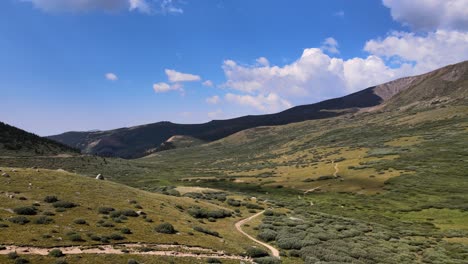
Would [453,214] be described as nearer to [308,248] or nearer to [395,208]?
[395,208]

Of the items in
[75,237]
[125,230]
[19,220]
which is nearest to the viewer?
[75,237]

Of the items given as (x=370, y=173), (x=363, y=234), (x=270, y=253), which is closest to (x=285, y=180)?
(x=370, y=173)

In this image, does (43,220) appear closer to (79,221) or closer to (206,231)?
(79,221)

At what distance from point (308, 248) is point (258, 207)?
99.1ft

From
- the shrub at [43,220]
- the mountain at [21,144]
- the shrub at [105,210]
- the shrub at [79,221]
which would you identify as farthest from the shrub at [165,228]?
the mountain at [21,144]

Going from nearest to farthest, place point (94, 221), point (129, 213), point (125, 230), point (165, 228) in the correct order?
point (125, 230)
point (94, 221)
point (165, 228)
point (129, 213)

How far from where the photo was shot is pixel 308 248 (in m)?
43.3

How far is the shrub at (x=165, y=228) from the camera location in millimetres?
41656

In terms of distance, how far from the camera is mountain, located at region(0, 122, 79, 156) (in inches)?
5472

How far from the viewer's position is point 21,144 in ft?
481

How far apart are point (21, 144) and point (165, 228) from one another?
13458 centimetres

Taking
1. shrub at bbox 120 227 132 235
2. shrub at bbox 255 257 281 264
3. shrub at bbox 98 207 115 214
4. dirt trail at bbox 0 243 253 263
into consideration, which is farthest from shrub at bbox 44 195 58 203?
shrub at bbox 255 257 281 264

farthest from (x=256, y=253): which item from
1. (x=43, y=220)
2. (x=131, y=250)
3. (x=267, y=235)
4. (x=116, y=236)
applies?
(x=43, y=220)

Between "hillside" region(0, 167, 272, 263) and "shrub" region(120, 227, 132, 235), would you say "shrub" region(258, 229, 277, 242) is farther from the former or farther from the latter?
"shrub" region(120, 227, 132, 235)
